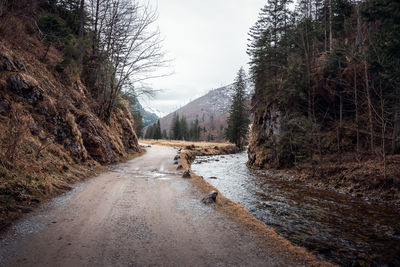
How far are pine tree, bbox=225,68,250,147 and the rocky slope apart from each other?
31.3m

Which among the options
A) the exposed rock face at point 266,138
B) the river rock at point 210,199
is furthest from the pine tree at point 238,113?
the river rock at point 210,199

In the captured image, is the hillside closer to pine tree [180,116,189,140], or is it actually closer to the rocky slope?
the rocky slope

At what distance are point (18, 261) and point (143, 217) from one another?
256 centimetres

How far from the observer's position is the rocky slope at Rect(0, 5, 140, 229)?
578 centimetres

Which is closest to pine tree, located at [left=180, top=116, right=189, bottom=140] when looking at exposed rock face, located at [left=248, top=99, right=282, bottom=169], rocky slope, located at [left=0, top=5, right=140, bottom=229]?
exposed rock face, located at [left=248, top=99, right=282, bottom=169]

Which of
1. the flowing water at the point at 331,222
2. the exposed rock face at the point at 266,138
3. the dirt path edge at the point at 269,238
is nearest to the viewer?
the dirt path edge at the point at 269,238

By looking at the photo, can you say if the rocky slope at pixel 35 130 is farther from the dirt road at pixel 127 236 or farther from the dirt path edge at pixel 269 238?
the dirt path edge at pixel 269 238

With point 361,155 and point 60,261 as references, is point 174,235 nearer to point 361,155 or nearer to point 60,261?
point 60,261

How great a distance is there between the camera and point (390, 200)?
28.8 feet

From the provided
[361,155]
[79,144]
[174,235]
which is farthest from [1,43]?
[361,155]

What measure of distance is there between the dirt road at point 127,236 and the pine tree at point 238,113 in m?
38.2

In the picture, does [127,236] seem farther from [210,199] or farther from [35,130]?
[35,130]

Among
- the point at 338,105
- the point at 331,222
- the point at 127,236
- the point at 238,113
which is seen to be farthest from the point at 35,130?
the point at 238,113

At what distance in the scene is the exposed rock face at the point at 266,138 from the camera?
18.9 meters
